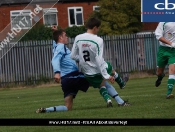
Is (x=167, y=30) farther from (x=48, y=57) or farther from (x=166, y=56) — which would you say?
(x=48, y=57)

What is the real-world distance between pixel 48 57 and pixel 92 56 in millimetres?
19366

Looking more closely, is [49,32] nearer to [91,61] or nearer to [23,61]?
[23,61]

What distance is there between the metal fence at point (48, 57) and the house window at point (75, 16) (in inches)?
924

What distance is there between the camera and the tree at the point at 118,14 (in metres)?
47.8

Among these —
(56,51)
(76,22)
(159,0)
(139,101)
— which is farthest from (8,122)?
(76,22)

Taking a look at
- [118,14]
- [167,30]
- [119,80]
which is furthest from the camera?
[118,14]

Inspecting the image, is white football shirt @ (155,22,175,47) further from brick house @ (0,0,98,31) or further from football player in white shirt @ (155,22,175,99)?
brick house @ (0,0,98,31)

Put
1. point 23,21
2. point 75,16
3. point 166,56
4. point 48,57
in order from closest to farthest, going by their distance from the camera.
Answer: point 166,56
point 23,21
point 48,57
point 75,16

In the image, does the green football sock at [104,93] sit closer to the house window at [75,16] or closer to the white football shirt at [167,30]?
the white football shirt at [167,30]

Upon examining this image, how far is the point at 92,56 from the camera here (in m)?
12.8

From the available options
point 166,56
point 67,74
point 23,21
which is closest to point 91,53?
point 67,74

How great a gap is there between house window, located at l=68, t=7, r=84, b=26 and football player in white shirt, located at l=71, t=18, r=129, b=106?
4315 centimetres

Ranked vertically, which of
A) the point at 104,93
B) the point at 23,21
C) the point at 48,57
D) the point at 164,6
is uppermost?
the point at 164,6

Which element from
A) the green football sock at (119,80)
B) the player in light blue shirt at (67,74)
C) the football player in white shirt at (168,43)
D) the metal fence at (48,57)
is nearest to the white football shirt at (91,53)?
the player in light blue shirt at (67,74)
